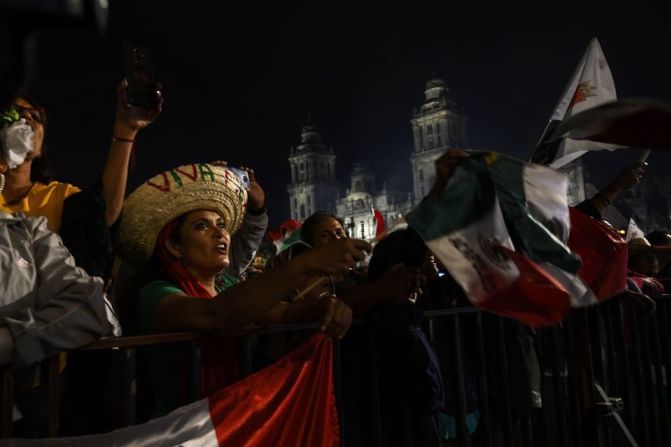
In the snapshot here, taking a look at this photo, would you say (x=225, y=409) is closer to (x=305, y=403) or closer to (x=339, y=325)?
(x=305, y=403)

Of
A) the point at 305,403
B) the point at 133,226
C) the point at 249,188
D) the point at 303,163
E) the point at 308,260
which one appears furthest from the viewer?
the point at 303,163

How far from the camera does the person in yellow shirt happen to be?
299cm

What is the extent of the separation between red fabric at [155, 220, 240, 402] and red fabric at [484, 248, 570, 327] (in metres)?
1.06

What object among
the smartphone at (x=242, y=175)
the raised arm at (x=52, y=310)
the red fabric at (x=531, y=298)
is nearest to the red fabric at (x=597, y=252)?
the red fabric at (x=531, y=298)

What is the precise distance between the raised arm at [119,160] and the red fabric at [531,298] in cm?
169

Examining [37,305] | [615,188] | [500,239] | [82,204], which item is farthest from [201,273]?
[615,188]

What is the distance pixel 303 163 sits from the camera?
348 feet

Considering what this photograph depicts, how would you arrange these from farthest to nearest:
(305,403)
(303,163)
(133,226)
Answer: (303,163) → (133,226) → (305,403)

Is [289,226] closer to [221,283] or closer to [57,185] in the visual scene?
[221,283]

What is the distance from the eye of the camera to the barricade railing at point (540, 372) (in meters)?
3.00

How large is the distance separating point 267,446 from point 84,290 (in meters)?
0.90

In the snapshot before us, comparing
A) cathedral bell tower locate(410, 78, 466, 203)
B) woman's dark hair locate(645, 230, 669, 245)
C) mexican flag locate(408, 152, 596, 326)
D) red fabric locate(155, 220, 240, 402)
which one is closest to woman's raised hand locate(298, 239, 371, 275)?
mexican flag locate(408, 152, 596, 326)

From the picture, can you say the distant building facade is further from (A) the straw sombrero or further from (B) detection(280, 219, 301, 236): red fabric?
(A) the straw sombrero

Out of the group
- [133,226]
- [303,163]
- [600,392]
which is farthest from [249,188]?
[303,163]
